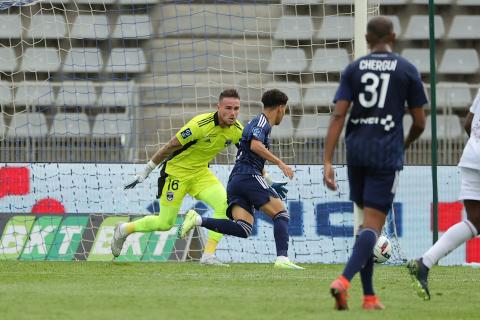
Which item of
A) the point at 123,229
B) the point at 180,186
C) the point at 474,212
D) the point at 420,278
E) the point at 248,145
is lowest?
the point at 420,278

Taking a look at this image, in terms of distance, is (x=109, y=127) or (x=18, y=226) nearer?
(x=18, y=226)

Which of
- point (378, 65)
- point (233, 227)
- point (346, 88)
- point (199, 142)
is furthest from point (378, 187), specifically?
point (199, 142)

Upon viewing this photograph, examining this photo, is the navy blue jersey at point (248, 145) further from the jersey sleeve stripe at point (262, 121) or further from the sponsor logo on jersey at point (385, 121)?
the sponsor logo on jersey at point (385, 121)

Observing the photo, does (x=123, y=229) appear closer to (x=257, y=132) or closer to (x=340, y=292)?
(x=257, y=132)

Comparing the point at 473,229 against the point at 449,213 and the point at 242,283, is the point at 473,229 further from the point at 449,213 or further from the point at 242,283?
the point at 449,213

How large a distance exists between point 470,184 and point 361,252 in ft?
5.09

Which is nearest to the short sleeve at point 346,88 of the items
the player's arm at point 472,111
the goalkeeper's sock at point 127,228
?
the player's arm at point 472,111

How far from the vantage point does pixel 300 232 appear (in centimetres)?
1496

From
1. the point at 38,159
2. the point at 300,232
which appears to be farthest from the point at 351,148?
the point at 38,159

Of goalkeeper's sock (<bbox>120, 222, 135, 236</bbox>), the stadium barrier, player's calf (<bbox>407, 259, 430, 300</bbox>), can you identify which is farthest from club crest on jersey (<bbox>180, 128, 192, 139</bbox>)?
player's calf (<bbox>407, 259, 430, 300</bbox>)

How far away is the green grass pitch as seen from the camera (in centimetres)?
698

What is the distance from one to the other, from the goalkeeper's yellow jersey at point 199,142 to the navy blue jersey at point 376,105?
17.5 ft

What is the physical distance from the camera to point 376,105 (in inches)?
290

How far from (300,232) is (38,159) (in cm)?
370
